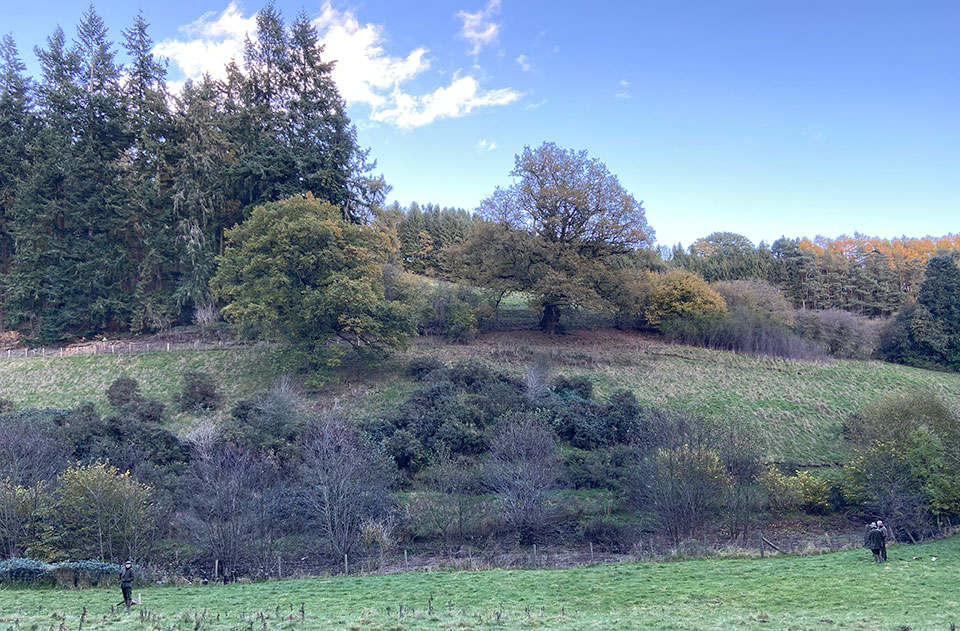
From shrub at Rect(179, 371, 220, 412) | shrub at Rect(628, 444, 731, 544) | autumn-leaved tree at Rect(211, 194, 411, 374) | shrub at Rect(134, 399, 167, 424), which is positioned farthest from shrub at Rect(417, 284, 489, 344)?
shrub at Rect(628, 444, 731, 544)

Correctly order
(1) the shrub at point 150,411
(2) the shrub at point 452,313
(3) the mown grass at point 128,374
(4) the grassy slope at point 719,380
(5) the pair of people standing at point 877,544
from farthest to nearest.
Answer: (2) the shrub at point 452,313, (3) the mown grass at point 128,374, (4) the grassy slope at point 719,380, (1) the shrub at point 150,411, (5) the pair of people standing at point 877,544

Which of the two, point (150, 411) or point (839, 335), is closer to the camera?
point (150, 411)

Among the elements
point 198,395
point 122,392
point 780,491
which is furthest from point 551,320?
point 122,392

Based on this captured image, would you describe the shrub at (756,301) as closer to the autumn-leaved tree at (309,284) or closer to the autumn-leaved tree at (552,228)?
the autumn-leaved tree at (552,228)

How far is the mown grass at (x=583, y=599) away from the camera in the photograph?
493 inches

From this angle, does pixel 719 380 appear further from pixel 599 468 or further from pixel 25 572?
pixel 25 572

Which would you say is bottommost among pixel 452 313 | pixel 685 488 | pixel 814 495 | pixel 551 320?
pixel 814 495

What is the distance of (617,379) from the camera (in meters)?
41.2

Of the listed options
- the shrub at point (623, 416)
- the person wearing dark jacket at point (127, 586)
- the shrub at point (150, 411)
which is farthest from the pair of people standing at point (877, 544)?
the shrub at point (150, 411)

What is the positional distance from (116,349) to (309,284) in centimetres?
1752

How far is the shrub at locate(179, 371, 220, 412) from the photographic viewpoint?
35094 millimetres

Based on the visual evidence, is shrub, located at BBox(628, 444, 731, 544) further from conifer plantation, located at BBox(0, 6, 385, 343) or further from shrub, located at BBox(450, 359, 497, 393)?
conifer plantation, located at BBox(0, 6, 385, 343)

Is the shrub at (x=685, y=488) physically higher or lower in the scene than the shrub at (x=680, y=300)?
lower

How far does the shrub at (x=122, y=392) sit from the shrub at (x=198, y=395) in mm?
2778
